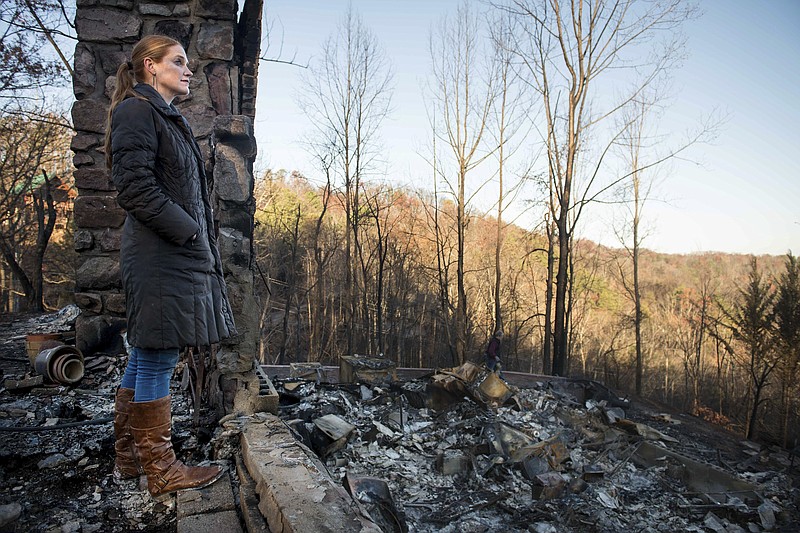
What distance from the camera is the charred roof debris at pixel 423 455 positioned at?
6.75 feet

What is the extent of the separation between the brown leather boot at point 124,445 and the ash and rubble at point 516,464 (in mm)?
1196

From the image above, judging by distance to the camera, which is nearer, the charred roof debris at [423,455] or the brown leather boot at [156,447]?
the brown leather boot at [156,447]

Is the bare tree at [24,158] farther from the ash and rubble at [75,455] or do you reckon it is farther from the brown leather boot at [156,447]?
the brown leather boot at [156,447]

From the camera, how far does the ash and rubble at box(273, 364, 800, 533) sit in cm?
443

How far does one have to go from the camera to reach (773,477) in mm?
6508

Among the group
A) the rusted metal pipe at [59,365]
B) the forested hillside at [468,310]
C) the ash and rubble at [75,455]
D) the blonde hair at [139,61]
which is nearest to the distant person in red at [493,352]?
the forested hillside at [468,310]

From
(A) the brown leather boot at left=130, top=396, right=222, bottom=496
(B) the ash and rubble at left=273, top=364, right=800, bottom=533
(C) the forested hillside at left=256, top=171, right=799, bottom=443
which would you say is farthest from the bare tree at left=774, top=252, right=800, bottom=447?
(A) the brown leather boot at left=130, top=396, right=222, bottom=496

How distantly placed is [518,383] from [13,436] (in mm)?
8949

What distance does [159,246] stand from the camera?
1.80m

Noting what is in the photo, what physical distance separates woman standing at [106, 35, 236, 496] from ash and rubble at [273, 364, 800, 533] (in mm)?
1331

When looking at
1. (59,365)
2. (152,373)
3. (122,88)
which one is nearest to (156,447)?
(152,373)

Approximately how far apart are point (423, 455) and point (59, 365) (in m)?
3.66

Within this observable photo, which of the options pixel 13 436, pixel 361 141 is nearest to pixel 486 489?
pixel 13 436

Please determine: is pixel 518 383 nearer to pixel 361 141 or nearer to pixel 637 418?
pixel 637 418
